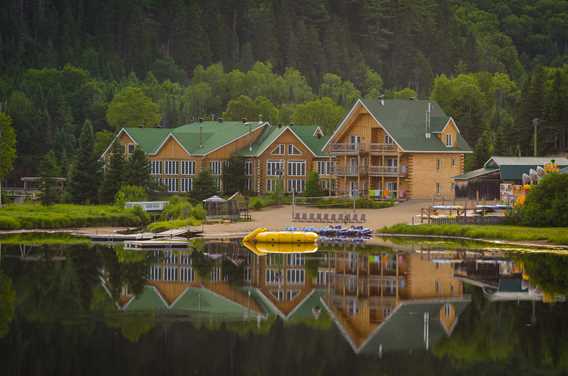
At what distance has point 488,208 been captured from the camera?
78375mm

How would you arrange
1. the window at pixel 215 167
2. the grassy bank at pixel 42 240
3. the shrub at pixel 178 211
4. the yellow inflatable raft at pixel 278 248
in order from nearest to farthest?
the yellow inflatable raft at pixel 278 248 < the grassy bank at pixel 42 240 < the shrub at pixel 178 211 < the window at pixel 215 167

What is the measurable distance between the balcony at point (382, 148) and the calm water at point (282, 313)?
97.4 ft

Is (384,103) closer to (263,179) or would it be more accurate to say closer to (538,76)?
(263,179)

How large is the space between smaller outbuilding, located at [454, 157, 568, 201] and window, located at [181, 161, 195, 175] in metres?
22.6

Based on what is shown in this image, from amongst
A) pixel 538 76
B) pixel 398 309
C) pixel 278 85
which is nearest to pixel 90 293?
pixel 398 309

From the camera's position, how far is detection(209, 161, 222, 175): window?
331 ft

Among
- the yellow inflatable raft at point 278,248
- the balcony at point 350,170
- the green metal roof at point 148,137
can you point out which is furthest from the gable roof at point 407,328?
the green metal roof at point 148,137

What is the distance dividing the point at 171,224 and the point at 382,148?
21950mm

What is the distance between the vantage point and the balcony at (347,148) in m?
93.6

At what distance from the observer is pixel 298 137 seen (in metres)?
100

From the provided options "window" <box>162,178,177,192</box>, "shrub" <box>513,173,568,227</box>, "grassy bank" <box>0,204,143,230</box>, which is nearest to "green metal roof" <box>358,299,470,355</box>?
"shrub" <box>513,173,568,227</box>

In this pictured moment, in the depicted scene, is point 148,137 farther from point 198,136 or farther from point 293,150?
point 293,150

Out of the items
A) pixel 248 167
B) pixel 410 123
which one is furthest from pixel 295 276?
pixel 248 167

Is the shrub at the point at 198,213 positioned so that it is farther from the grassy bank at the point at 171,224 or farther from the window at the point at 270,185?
the window at the point at 270,185
